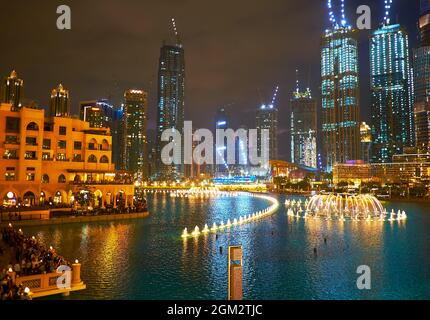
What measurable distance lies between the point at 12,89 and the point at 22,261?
98.2 m

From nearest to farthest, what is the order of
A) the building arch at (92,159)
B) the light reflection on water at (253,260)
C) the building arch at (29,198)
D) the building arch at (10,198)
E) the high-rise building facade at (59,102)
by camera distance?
the light reflection on water at (253,260), the building arch at (10,198), the building arch at (29,198), the building arch at (92,159), the high-rise building facade at (59,102)

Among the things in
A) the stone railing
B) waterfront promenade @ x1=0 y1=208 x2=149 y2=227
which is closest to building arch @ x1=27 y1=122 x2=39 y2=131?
waterfront promenade @ x1=0 y1=208 x2=149 y2=227

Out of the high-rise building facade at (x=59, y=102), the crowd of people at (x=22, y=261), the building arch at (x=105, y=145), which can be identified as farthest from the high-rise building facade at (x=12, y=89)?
the crowd of people at (x=22, y=261)

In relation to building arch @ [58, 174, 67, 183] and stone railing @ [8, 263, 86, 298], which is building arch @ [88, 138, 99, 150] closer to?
building arch @ [58, 174, 67, 183]

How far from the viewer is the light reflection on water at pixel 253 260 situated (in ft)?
78.8

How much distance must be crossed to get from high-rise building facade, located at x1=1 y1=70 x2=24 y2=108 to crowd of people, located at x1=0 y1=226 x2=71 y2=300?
80347 mm

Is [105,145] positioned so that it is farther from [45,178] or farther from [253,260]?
[253,260]

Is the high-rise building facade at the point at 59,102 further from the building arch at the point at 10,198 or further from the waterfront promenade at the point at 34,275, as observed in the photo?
the waterfront promenade at the point at 34,275

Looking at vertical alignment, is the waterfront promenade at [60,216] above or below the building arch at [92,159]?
below

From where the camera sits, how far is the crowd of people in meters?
18.0

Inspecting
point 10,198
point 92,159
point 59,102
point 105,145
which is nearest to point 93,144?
point 105,145

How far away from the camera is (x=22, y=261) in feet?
77.5

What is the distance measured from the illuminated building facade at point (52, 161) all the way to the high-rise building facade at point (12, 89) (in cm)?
4574
